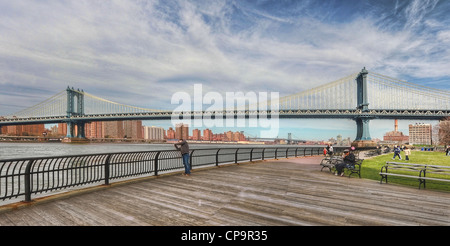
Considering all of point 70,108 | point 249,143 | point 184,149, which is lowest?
point 249,143

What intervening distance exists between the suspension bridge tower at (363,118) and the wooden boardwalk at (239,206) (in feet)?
197

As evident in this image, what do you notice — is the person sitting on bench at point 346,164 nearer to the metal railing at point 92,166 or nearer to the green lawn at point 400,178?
the green lawn at point 400,178

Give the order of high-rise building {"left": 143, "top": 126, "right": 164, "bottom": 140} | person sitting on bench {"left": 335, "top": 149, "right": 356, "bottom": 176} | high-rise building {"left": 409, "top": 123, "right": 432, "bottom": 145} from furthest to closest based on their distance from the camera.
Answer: high-rise building {"left": 409, "top": 123, "right": 432, "bottom": 145}, high-rise building {"left": 143, "top": 126, "right": 164, "bottom": 140}, person sitting on bench {"left": 335, "top": 149, "right": 356, "bottom": 176}

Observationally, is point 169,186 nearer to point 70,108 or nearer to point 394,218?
point 394,218

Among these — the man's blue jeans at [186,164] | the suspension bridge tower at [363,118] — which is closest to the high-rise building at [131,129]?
the suspension bridge tower at [363,118]

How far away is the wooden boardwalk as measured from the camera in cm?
474

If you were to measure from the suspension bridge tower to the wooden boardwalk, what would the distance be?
60048 mm

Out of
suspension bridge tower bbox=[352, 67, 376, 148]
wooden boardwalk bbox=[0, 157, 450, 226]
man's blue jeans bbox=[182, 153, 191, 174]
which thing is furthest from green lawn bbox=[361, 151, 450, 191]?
suspension bridge tower bbox=[352, 67, 376, 148]

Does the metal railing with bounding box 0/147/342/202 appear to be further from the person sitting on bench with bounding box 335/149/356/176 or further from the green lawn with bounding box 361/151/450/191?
the green lawn with bounding box 361/151/450/191

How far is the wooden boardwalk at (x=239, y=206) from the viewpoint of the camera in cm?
474

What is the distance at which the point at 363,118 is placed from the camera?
63.1 metres
